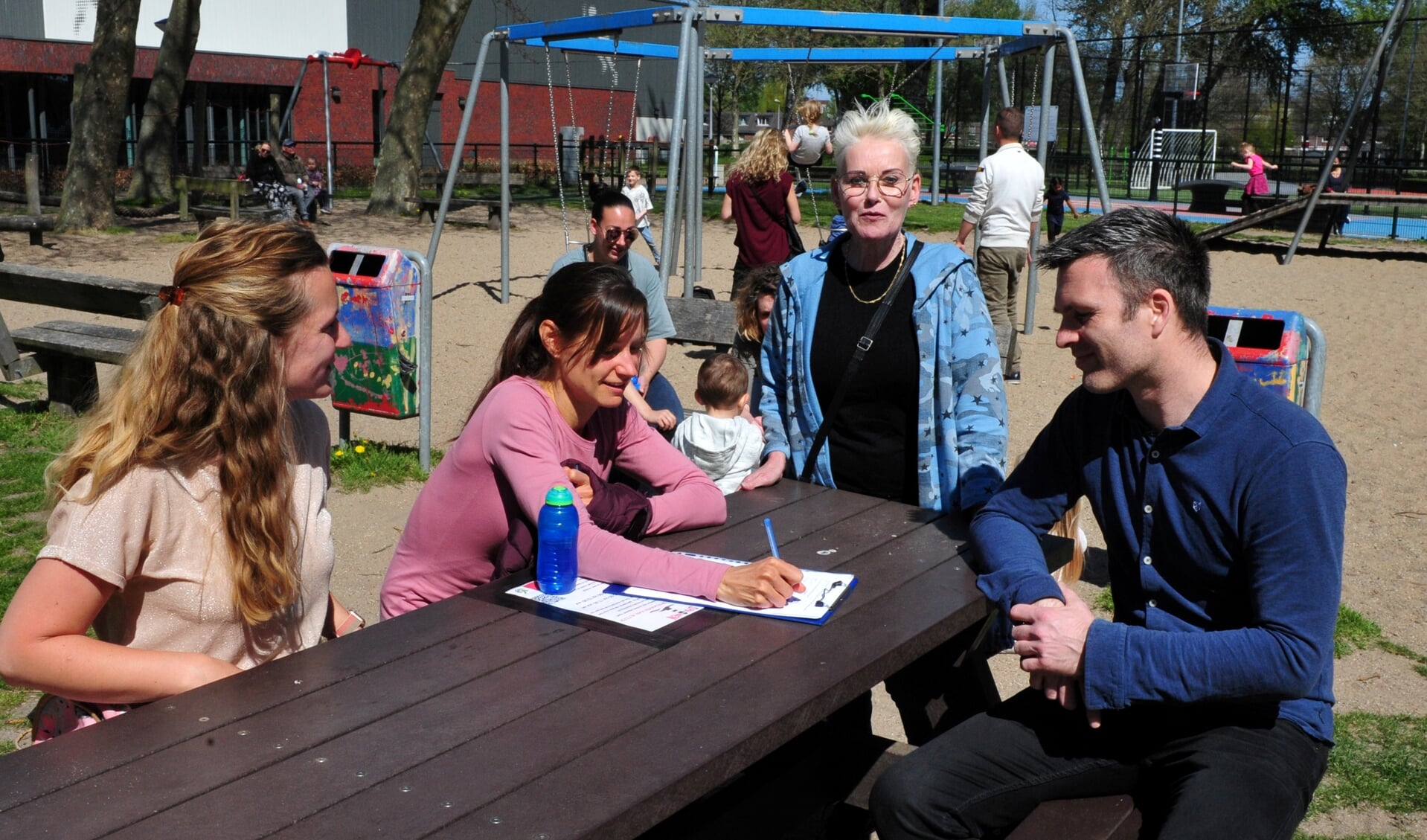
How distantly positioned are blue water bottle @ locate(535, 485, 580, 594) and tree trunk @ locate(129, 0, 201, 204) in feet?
58.5

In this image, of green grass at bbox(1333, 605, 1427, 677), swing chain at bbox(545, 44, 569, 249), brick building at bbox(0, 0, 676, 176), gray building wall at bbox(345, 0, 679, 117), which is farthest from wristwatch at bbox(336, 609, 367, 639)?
gray building wall at bbox(345, 0, 679, 117)

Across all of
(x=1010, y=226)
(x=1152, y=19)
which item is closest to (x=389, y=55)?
(x=1152, y=19)

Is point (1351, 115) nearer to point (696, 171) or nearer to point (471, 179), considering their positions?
point (696, 171)

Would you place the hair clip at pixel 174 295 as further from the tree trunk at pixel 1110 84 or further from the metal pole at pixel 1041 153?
the tree trunk at pixel 1110 84

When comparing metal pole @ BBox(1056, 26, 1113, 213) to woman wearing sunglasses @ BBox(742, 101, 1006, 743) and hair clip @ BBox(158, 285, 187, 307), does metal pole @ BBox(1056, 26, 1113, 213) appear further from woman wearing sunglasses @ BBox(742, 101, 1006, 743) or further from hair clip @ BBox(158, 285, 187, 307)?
hair clip @ BBox(158, 285, 187, 307)

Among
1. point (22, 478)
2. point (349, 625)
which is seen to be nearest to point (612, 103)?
point (22, 478)

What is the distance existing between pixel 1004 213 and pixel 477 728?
794 cm

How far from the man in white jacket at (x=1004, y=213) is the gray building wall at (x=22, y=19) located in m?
27.3

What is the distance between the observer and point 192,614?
6.94ft

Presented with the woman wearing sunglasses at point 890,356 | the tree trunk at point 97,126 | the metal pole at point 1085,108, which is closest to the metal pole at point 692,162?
the metal pole at point 1085,108

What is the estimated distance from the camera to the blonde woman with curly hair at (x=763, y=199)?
8.71m

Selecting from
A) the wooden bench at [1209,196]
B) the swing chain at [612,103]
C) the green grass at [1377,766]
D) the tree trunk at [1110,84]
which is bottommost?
the green grass at [1377,766]

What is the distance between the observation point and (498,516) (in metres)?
2.62

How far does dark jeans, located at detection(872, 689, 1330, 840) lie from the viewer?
2133 mm
